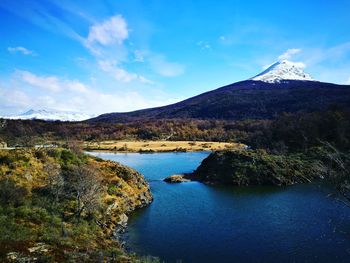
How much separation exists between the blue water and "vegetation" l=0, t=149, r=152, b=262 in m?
3.18

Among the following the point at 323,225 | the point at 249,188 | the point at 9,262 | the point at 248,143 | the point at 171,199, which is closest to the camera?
the point at 9,262

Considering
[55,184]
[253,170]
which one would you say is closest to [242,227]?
[55,184]

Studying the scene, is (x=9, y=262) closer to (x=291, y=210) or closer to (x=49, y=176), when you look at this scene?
(x=49, y=176)

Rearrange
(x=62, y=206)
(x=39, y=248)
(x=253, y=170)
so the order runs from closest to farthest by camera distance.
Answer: (x=39, y=248), (x=62, y=206), (x=253, y=170)

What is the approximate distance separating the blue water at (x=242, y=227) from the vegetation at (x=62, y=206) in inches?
125

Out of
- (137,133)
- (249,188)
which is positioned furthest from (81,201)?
(137,133)

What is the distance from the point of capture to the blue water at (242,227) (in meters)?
30.4

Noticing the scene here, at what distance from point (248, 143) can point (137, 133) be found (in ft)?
251

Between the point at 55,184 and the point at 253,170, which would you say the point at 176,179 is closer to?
the point at 253,170

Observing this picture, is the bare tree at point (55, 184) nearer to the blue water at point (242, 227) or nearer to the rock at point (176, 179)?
the blue water at point (242, 227)

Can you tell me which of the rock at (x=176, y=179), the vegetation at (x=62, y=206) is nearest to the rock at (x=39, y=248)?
the vegetation at (x=62, y=206)

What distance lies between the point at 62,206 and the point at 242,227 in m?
20.2

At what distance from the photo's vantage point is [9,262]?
18.6m

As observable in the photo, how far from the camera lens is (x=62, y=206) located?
37031 mm
